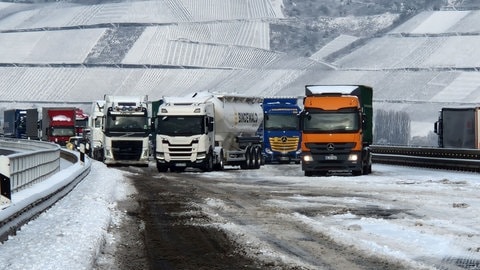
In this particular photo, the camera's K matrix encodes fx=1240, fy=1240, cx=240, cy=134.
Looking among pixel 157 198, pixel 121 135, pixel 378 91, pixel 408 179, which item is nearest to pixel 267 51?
pixel 378 91

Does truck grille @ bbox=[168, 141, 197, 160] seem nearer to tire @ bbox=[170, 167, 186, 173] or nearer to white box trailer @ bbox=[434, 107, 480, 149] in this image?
tire @ bbox=[170, 167, 186, 173]

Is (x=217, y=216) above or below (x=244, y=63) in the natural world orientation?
below

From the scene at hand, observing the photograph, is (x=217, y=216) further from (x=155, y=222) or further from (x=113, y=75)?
(x=113, y=75)

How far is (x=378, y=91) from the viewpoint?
162875mm

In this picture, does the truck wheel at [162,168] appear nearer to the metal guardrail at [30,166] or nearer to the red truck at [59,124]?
the metal guardrail at [30,166]

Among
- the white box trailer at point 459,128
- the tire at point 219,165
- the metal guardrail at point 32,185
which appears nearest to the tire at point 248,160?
the tire at point 219,165

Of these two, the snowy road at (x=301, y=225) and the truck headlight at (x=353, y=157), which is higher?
the truck headlight at (x=353, y=157)

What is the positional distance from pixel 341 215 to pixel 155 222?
395cm

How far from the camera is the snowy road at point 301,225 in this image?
55.1 ft

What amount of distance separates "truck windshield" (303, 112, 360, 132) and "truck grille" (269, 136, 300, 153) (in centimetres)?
1713

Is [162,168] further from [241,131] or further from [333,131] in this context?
[333,131]

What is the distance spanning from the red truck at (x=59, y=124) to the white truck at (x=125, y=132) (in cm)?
2745

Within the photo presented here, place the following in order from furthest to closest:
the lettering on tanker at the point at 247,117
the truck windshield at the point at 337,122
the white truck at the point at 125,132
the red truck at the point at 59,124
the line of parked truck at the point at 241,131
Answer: the red truck at the point at 59,124, the white truck at the point at 125,132, the lettering on tanker at the point at 247,117, the line of parked truck at the point at 241,131, the truck windshield at the point at 337,122

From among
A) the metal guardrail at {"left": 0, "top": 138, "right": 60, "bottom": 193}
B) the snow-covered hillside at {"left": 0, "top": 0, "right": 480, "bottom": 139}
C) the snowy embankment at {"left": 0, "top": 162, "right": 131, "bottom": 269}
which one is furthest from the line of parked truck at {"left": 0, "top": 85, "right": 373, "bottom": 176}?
the snow-covered hillside at {"left": 0, "top": 0, "right": 480, "bottom": 139}
